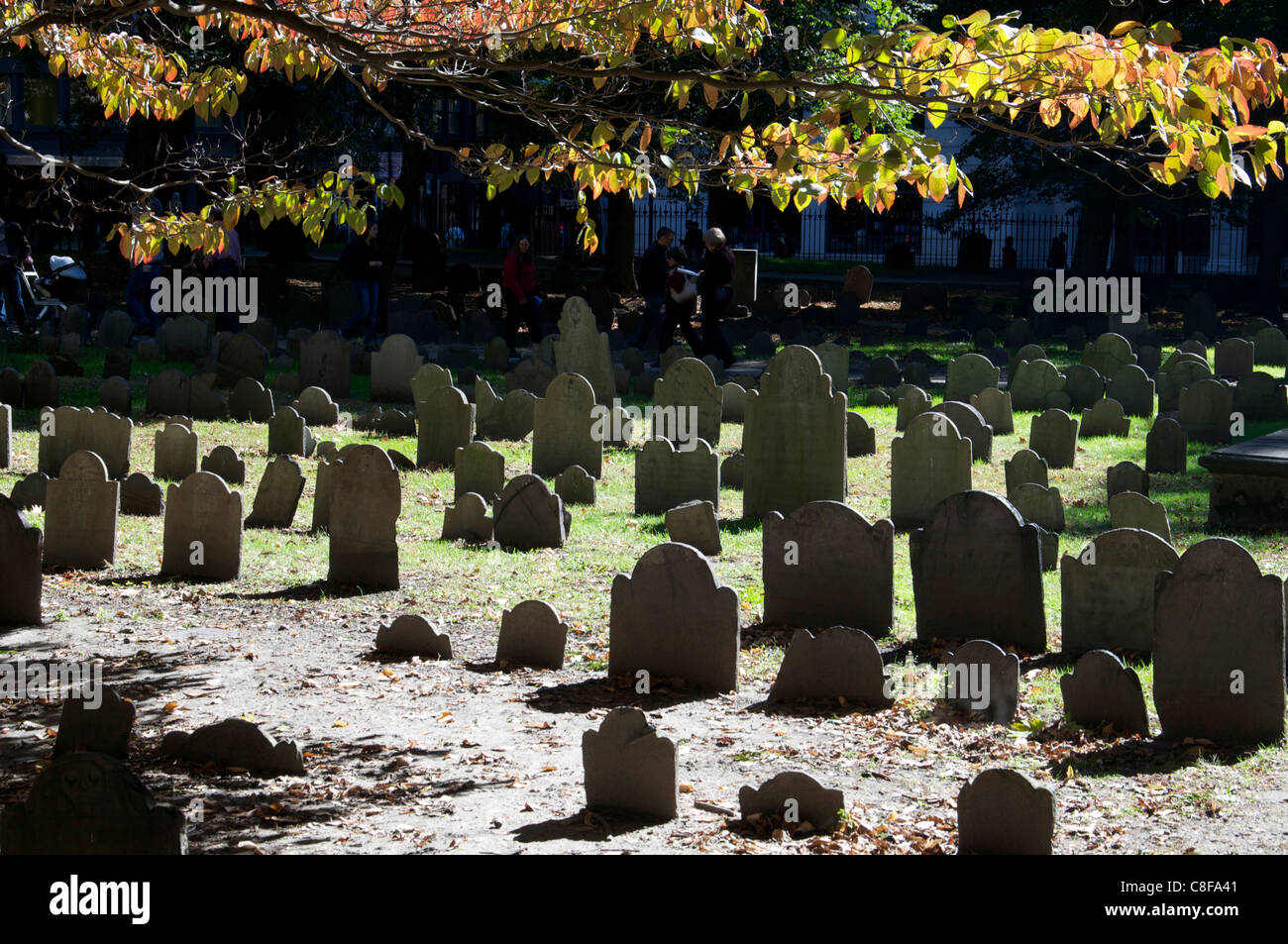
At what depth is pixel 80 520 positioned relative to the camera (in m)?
9.70

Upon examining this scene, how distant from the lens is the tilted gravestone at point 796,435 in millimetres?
11320

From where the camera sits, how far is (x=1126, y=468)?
1173cm

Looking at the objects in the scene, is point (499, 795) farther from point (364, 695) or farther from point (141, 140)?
point (141, 140)

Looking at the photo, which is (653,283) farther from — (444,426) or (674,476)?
(674,476)

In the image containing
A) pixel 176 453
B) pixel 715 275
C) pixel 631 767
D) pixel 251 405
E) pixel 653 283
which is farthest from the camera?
pixel 653 283

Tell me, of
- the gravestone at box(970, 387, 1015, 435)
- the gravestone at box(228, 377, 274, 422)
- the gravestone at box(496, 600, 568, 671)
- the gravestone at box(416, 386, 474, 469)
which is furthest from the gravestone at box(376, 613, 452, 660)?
the gravestone at box(970, 387, 1015, 435)

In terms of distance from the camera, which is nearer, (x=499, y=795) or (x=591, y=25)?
(x=499, y=795)

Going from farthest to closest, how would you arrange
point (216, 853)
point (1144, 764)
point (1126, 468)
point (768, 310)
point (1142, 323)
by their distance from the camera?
point (768, 310) → point (1142, 323) → point (1126, 468) → point (1144, 764) → point (216, 853)

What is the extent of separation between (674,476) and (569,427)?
1.85 m

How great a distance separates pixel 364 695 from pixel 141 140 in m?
21.2

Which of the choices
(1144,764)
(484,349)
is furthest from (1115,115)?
(484,349)

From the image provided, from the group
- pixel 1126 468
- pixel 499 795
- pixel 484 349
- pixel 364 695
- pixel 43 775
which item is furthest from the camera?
pixel 484 349

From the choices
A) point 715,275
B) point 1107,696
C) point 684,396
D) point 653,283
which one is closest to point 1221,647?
point 1107,696

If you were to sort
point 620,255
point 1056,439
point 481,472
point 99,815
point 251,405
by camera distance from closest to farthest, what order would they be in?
point 99,815, point 481,472, point 1056,439, point 251,405, point 620,255
